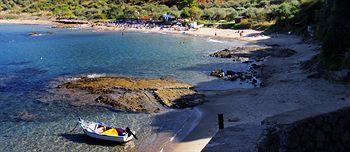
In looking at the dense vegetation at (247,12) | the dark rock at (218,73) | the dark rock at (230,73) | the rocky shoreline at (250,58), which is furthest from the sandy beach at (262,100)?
the dark rock at (218,73)

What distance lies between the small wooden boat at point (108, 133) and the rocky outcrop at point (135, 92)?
632cm

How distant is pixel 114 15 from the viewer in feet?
443

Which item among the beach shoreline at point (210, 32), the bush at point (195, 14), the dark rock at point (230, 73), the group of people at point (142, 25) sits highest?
the bush at point (195, 14)

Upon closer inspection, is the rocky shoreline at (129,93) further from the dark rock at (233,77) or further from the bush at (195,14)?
the bush at (195,14)

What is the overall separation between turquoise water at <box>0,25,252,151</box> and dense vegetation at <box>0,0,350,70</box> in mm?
10478

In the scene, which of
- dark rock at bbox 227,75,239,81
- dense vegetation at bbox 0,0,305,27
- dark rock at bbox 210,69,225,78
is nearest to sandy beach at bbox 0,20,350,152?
dark rock at bbox 227,75,239,81

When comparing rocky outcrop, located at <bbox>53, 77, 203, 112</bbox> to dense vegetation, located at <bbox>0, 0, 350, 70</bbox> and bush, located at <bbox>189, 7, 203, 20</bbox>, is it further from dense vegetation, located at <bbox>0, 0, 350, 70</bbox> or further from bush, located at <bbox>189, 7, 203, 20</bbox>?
bush, located at <bbox>189, 7, 203, 20</bbox>

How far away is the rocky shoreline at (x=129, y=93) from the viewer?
117 feet

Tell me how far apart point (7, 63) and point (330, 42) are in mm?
44022

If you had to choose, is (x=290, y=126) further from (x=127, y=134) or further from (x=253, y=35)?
(x=253, y=35)

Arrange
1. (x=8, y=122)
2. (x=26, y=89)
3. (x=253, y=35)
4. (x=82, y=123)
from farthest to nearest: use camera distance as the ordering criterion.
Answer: (x=253, y=35), (x=26, y=89), (x=8, y=122), (x=82, y=123)

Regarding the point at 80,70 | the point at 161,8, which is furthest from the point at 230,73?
the point at 161,8

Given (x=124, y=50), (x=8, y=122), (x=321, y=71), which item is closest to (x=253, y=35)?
(x=124, y=50)

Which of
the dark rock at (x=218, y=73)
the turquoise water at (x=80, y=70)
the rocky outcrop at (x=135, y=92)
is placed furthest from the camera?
the dark rock at (x=218, y=73)
